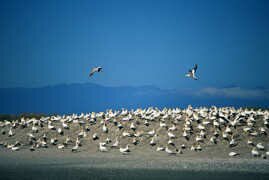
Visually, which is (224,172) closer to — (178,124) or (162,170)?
(162,170)

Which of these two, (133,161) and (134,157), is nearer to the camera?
(133,161)

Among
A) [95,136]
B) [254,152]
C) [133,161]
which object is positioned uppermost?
[95,136]

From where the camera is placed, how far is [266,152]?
30.1 meters

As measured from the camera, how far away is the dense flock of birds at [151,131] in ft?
106

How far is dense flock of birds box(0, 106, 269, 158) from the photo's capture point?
32.4m

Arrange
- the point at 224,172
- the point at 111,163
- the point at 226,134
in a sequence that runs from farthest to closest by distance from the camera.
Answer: the point at 226,134, the point at 111,163, the point at 224,172

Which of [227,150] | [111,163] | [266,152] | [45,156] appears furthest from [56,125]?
[266,152]

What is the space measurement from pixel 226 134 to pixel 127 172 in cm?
1162

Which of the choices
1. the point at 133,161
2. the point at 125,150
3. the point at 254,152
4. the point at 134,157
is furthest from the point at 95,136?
the point at 254,152

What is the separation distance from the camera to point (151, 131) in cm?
3422

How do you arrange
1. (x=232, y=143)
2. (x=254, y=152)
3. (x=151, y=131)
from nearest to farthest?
(x=254, y=152) < (x=232, y=143) < (x=151, y=131)

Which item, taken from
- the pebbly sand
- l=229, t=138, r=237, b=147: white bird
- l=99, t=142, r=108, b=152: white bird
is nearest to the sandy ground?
the pebbly sand

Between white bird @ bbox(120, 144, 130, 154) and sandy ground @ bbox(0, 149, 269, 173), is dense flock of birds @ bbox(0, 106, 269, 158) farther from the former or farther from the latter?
sandy ground @ bbox(0, 149, 269, 173)

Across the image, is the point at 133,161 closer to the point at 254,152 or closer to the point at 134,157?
the point at 134,157
